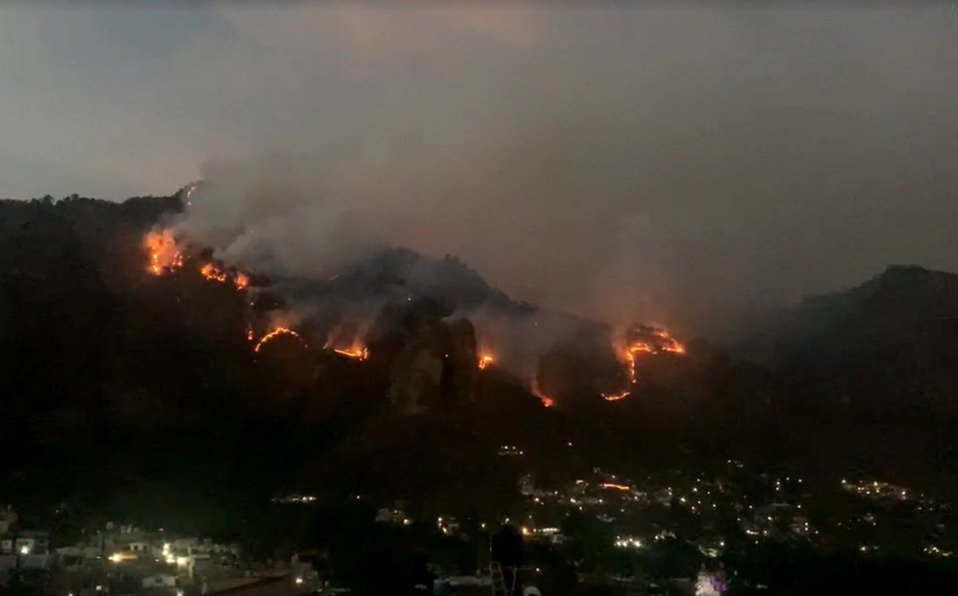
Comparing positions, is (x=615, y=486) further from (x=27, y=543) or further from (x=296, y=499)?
(x=27, y=543)

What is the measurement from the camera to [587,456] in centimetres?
2645

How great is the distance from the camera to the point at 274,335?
109 ft

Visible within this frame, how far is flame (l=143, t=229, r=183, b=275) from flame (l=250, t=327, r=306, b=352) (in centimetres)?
427

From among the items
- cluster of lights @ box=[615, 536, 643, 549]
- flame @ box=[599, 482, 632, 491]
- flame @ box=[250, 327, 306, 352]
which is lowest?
cluster of lights @ box=[615, 536, 643, 549]

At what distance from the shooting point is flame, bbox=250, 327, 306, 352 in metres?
32.3

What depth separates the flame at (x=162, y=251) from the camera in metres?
33.2

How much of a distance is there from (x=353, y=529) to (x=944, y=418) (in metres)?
19.7

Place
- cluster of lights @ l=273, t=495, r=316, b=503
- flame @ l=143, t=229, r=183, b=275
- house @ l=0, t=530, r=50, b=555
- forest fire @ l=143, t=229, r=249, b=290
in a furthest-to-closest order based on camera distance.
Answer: forest fire @ l=143, t=229, r=249, b=290
flame @ l=143, t=229, r=183, b=275
cluster of lights @ l=273, t=495, r=316, b=503
house @ l=0, t=530, r=50, b=555

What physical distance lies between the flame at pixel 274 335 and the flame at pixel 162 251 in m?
4.27


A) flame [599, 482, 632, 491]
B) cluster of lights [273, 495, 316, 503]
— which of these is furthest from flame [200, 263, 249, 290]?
flame [599, 482, 632, 491]

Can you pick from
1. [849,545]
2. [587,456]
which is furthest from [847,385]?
[849,545]

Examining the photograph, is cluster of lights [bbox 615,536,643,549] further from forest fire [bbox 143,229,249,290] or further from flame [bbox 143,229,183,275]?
flame [bbox 143,229,183,275]

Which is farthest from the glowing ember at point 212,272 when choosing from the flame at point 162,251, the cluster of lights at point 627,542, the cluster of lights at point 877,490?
the cluster of lights at point 877,490

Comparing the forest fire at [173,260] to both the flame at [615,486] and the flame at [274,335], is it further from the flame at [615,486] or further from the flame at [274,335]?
the flame at [615,486]
